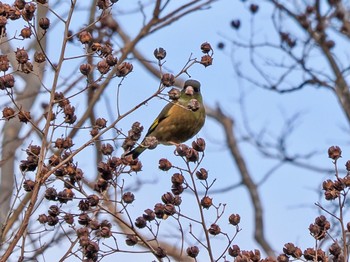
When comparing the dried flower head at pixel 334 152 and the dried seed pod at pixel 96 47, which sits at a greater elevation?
the dried seed pod at pixel 96 47

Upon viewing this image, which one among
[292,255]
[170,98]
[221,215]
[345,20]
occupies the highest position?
[345,20]

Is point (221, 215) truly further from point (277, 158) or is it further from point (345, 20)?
point (277, 158)

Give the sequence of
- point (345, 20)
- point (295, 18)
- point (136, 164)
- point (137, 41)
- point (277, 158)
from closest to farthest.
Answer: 1. point (136, 164)
2. point (137, 41)
3. point (345, 20)
4. point (295, 18)
5. point (277, 158)

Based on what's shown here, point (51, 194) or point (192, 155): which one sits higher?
point (192, 155)

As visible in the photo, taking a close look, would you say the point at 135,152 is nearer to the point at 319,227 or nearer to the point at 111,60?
the point at 111,60

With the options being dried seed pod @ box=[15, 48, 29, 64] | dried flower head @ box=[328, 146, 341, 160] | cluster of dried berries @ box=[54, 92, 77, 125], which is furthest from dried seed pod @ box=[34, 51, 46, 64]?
dried flower head @ box=[328, 146, 341, 160]

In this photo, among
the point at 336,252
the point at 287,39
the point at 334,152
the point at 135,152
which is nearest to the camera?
the point at 336,252

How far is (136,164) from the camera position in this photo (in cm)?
337

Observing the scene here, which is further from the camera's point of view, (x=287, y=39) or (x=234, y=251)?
(x=287, y=39)

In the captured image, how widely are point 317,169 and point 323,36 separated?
2944mm

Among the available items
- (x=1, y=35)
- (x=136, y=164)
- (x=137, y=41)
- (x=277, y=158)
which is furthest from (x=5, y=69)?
(x=277, y=158)

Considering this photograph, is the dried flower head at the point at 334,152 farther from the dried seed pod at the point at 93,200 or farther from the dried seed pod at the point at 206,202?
the dried seed pod at the point at 93,200

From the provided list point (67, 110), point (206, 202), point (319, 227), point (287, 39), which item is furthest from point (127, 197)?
point (287, 39)

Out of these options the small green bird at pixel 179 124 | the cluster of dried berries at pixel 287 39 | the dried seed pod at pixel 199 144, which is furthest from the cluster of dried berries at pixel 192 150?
the cluster of dried berries at pixel 287 39
